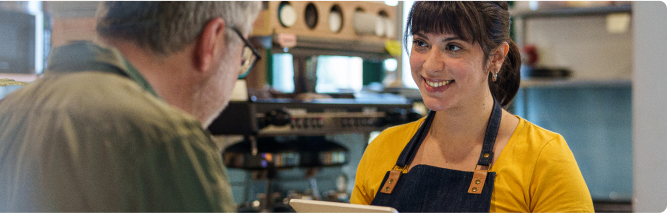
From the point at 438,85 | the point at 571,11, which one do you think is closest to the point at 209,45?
the point at 438,85

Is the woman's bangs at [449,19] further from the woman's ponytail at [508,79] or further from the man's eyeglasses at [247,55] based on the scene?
the man's eyeglasses at [247,55]

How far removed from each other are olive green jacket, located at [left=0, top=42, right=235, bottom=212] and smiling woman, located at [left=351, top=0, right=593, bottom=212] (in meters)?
0.92

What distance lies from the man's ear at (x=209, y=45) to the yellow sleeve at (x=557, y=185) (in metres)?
0.93

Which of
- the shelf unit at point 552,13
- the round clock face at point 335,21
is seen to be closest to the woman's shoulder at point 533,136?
the round clock face at point 335,21

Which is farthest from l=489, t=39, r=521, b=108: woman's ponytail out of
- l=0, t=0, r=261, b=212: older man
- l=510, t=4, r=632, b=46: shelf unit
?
l=510, t=4, r=632, b=46: shelf unit

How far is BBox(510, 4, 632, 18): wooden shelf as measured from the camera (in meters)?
3.72

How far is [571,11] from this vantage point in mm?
3859

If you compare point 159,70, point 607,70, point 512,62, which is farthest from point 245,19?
point 607,70

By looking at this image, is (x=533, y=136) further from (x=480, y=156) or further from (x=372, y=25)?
(x=372, y=25)

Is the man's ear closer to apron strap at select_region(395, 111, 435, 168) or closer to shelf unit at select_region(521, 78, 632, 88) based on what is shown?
apron strap at select_region(395, 111, 435, 168)

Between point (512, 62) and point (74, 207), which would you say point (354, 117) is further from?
point (74, 207)

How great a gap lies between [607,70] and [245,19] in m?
4.02

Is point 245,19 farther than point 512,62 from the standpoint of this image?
No

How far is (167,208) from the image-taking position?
488 mm
